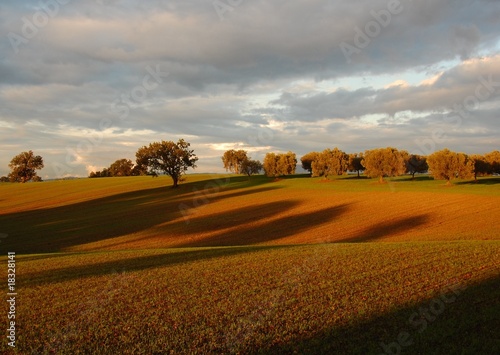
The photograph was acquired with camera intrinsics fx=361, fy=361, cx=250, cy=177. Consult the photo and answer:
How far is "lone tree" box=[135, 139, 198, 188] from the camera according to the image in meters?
87.5

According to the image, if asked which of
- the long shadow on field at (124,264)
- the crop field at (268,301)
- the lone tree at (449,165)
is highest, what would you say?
the lone tree at (449,165)

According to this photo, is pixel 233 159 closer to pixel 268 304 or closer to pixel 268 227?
pixel 268 227

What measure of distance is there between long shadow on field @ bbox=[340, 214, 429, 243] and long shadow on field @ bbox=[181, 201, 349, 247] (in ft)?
22.1

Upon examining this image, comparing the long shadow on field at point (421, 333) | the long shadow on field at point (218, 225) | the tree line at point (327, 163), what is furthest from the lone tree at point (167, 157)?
the long shadow on field at point (421, 333)

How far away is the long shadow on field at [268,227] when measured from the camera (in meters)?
37.6

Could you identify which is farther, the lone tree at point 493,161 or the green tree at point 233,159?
the green tree at point 233,159

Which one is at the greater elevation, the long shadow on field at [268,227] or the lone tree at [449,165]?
the lone tree at [449,165]

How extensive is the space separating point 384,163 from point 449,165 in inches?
583

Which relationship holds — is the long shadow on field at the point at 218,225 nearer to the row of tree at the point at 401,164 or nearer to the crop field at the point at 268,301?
the crop field at the point at 268,301

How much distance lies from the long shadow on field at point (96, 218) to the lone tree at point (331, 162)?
109ft

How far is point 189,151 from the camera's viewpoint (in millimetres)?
91125

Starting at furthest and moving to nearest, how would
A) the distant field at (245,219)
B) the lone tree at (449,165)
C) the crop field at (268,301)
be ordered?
the lone tree at (449,165)
the distant field at (245,219)
the crop field at (268,301)

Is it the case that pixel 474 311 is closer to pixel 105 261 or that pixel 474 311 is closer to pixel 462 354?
pixel 462 354

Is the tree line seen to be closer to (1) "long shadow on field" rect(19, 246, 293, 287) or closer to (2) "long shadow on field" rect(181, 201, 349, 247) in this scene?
(2) "long shadow on field" rect(181, 201, 349, 247)
